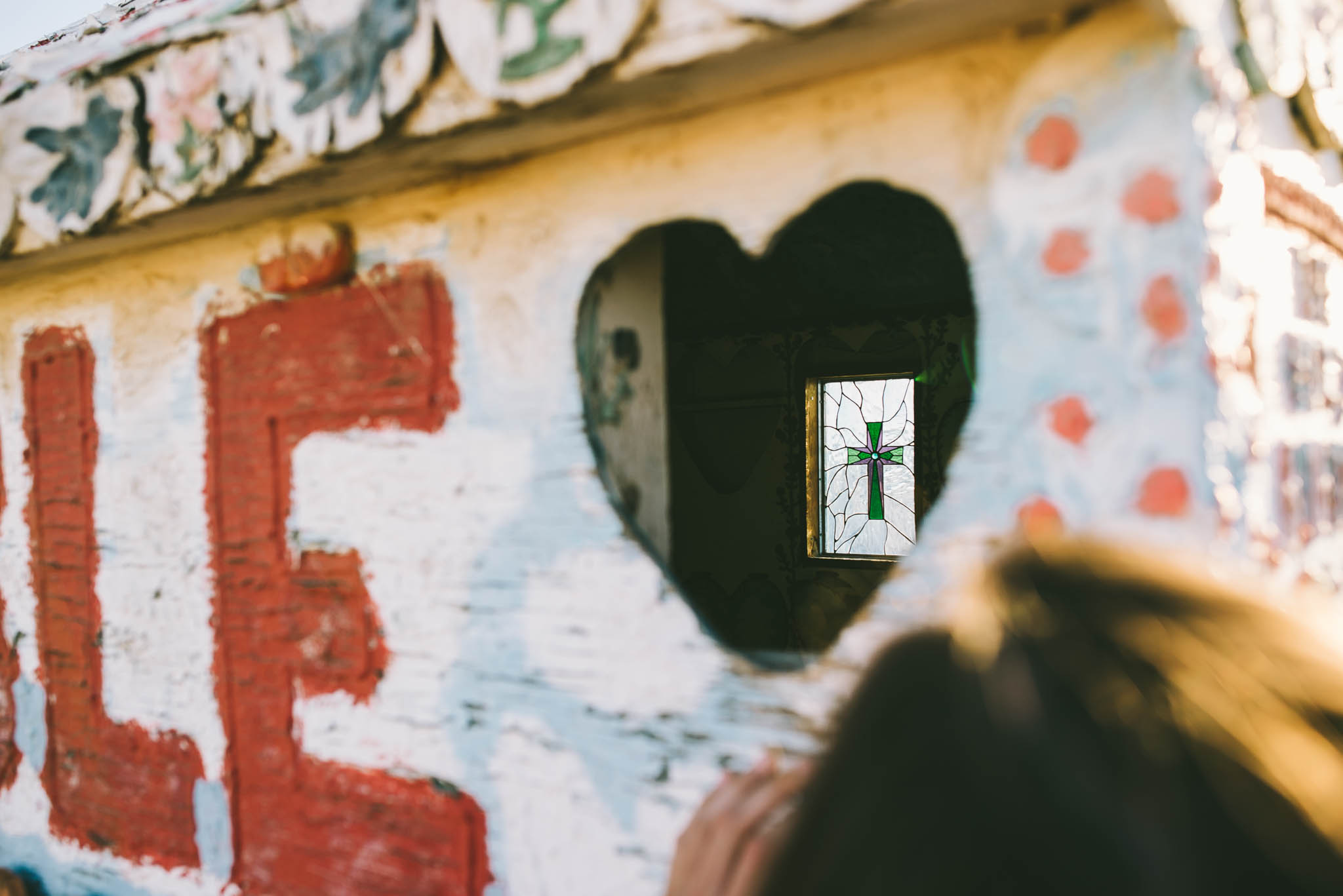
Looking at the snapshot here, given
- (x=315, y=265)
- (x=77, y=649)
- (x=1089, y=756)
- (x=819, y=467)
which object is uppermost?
(x=315, y=265)

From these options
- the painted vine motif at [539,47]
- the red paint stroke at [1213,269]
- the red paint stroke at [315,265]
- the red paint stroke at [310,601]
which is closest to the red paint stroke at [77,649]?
the red paint stroke at [310,601]

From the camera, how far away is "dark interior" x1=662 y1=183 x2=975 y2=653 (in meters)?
3.52

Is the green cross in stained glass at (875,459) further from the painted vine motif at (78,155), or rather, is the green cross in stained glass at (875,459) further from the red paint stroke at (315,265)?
the painted vine motif at (78,155)

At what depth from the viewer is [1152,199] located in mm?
1285

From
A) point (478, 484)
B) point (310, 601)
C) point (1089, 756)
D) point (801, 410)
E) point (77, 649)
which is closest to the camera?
point (1089, 756)

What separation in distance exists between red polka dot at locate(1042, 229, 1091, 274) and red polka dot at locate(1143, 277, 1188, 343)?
0.11m

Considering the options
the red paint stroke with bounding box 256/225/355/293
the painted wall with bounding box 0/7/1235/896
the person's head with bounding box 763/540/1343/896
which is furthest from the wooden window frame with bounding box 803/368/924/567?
the person's head with bounding box 763/540/1343/896

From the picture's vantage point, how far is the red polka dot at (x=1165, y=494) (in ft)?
4.15

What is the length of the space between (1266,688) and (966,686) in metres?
0.18

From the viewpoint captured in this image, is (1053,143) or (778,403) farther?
(778,403)

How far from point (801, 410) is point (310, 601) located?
373 centimetres

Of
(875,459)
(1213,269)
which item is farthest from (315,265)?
(875,459)

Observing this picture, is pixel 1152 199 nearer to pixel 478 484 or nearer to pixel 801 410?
pixel 478 484

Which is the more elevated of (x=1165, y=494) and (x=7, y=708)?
(x=1165, y=494)
